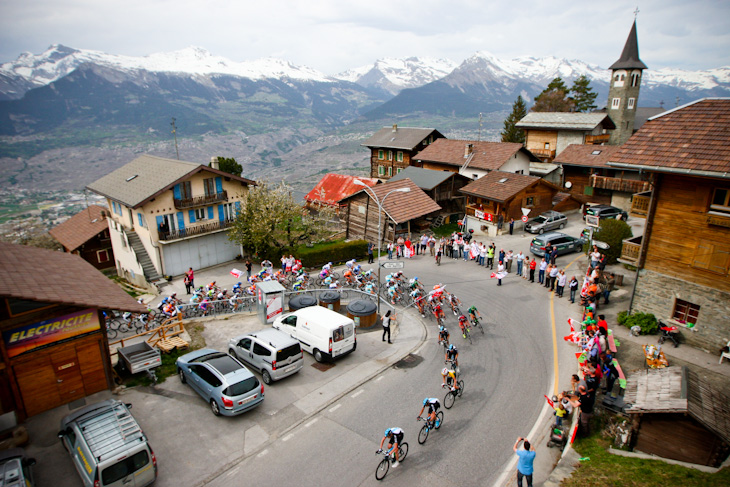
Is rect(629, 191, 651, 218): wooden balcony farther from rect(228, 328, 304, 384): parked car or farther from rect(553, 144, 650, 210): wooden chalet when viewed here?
rect(553, 144, 650, 210): wooden chalet

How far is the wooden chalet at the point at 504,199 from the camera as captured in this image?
127ft

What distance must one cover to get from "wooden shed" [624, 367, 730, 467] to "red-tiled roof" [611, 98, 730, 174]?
29.8ft

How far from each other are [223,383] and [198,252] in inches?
944

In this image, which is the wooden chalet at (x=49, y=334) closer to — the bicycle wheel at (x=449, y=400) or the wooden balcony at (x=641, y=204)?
the bicycle wheel at (x=449, y=400)

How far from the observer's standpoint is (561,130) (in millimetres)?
55469

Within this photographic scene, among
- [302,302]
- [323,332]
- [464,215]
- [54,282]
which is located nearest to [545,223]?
[464,215]

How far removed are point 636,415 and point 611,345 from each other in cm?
501

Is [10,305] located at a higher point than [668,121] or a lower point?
lower

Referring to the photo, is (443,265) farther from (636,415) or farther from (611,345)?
(636,415)

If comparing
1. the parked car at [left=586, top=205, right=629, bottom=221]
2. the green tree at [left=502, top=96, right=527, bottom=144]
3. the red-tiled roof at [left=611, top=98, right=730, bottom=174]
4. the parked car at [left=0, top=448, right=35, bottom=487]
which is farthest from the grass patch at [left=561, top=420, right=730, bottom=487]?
the green tree at [left=502, top=96, right=527, bottom=144]

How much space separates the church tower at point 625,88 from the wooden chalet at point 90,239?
225 ft

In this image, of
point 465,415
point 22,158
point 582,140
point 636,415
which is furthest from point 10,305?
point 22,158

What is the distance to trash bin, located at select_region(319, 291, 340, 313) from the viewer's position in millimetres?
23203

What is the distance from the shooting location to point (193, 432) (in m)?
14.1
